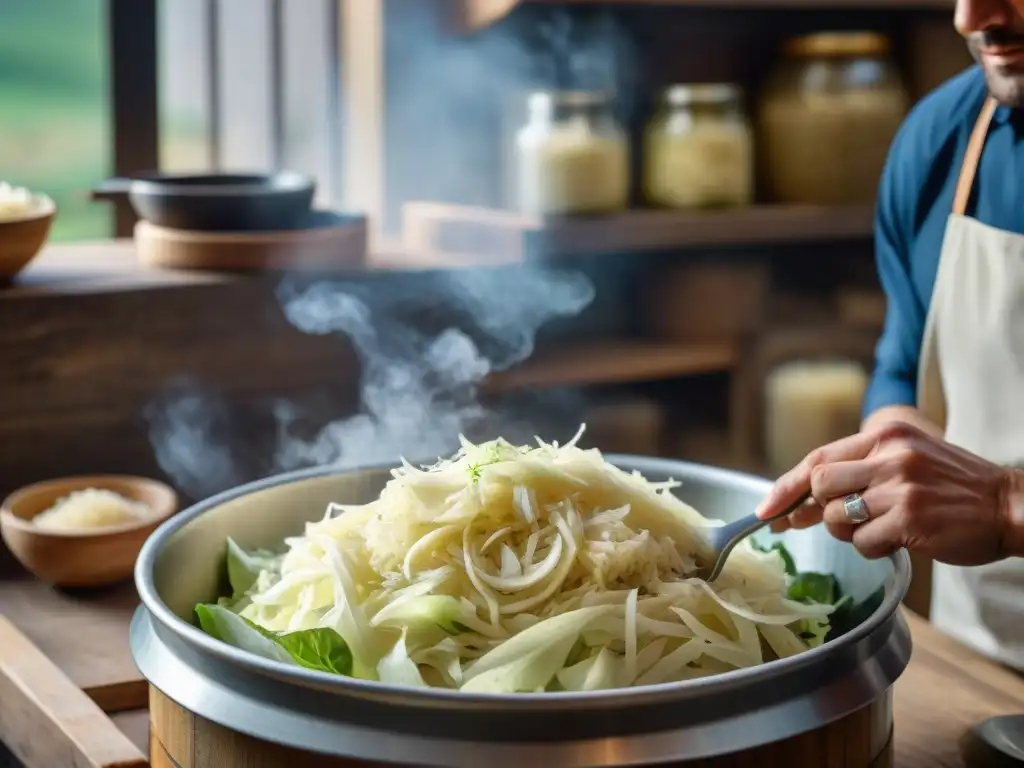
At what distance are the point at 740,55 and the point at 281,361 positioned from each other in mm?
1562

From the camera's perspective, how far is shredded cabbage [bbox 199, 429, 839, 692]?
1.08m

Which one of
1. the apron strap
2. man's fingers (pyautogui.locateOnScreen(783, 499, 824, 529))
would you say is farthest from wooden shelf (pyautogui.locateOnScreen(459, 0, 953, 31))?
man's fingers (pyautogui.locateOnScreen(783, 499, 824, 529))

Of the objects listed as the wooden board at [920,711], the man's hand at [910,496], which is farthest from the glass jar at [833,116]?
the man's hand at [910,496]

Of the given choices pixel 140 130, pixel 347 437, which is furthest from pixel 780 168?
pixel 140 130

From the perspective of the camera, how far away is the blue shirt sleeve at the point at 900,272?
2.06 metres

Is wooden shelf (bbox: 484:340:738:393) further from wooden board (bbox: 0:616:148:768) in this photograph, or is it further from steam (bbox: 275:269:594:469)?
wooden board (bbox: 0:616:148:768)

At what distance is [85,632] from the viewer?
5.76ft

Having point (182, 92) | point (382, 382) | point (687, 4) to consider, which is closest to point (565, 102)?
point (687, 4)

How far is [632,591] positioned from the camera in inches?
43.7

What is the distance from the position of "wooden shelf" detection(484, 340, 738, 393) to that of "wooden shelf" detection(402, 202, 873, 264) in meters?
0.23

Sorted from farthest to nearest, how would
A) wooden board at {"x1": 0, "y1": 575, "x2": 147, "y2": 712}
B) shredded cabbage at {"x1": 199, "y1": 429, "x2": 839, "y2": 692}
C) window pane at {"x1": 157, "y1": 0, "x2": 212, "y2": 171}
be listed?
window pane at {"x1": 157, "y1": 0, "x2": 212, "y2": 171} → wooden board at {"x1": 0, "y1": 575, "x2": 147, "y2": 712} → shredded cabbage at {"x1": 199, "y1": 429, "x2": 839, "y2": 692}

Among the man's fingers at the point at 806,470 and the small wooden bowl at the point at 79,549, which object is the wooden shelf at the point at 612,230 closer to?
the small wooden bowl at the point at 79,549

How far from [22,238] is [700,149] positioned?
1.44m

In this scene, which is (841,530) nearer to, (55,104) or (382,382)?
(382,382)
